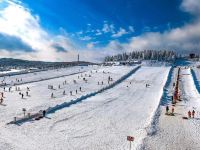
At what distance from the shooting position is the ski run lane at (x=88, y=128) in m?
31.5

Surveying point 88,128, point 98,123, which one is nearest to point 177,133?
point 98,123

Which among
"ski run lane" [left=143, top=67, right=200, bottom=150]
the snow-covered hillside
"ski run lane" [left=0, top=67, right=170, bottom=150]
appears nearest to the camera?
"ski run lane" [left=0, top=67, right=170, bottom=150]

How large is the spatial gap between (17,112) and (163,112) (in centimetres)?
2115

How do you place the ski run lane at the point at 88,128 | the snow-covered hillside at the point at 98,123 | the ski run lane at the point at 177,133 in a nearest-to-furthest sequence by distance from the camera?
the ski run lane at the point at 88,128, the snow-covered hillside at the point at 98,123, the ski run lane at the point at 177,133

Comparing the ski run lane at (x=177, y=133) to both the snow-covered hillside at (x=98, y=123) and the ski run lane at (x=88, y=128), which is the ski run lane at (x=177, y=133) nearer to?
the snow-covered hillside at (x=98, y=123)

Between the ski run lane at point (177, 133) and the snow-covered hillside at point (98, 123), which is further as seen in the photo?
the ski run lane at point (177, 133)

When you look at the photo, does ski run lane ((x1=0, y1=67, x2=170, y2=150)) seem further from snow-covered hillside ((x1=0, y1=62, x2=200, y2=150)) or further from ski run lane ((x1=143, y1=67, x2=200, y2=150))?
ski run lane ((x1=143, y1=67, x2=200, y2=150))

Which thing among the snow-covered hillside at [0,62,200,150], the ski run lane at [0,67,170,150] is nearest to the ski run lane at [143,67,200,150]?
the snow-covered hillside at [0,62,200,150]

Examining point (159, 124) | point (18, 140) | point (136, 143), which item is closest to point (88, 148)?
point (136, 143)

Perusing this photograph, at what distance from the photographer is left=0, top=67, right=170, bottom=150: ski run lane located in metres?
31.5

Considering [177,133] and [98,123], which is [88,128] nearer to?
[98,123]

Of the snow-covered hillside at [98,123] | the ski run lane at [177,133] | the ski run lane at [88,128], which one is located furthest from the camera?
the ski run lane at [177,133]

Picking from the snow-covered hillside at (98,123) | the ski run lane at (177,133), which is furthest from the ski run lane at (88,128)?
the ski run lane at (177,133)

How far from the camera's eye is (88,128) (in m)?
38.1
